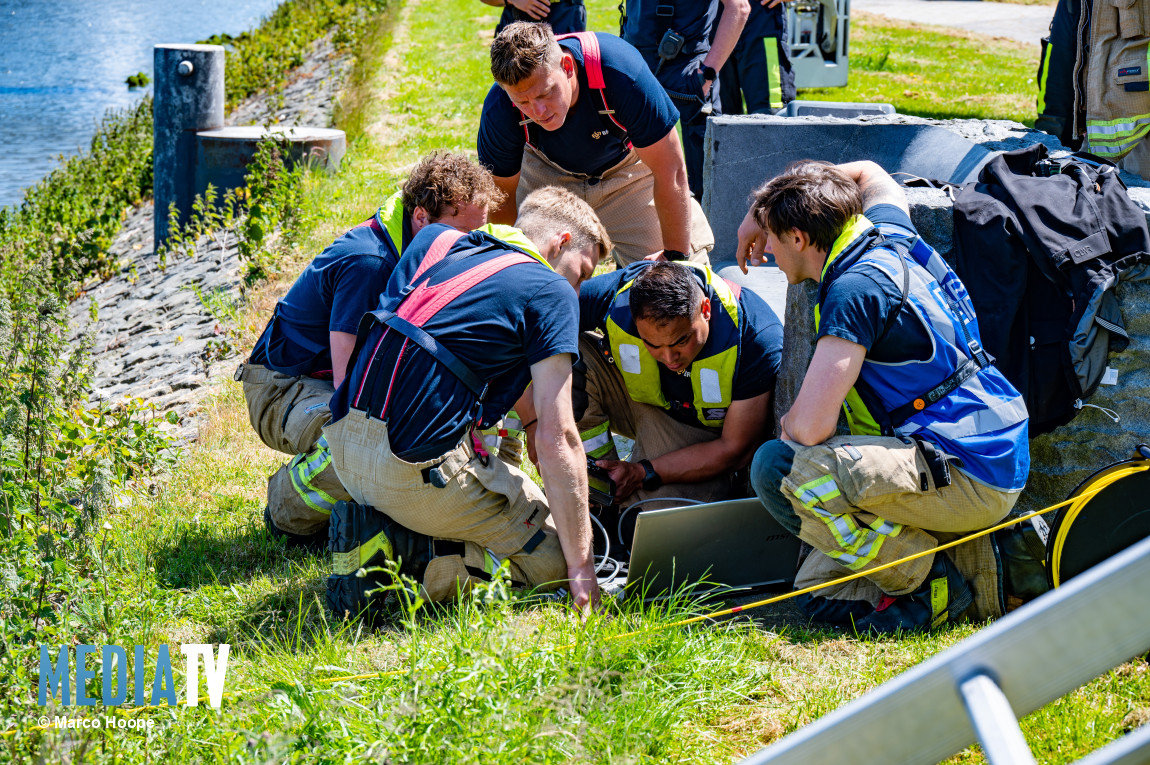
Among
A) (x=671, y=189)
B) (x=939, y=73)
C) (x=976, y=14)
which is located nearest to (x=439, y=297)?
(x=671, y=189)

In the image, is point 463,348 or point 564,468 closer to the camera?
point 564,468

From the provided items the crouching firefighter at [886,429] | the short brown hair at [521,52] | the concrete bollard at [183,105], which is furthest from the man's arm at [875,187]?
the concrete bollard at [183,105]

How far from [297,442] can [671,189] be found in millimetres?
2130

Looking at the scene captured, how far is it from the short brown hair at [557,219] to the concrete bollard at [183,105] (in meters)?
7.86

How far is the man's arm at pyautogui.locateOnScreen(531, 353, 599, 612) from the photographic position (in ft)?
10.6

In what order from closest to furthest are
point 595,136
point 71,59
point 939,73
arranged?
1. point 595,136
2. point 939,73
3. point 71,59

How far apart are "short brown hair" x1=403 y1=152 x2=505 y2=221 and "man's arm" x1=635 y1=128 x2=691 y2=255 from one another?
3.47 ft

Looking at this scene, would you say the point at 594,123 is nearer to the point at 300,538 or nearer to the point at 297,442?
the point at 297,442

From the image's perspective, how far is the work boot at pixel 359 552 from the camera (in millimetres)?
3445

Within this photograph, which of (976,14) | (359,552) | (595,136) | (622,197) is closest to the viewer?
(359,552)

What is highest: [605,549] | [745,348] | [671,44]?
[671,44]

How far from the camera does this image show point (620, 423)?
457 centimetres

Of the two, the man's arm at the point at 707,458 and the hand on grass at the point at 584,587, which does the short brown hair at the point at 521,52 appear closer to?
the man's arm at the point at 707,458

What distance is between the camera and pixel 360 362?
3508mm
